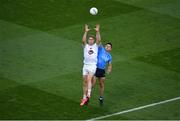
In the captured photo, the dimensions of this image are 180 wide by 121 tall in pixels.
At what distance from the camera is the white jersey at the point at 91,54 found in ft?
79.2

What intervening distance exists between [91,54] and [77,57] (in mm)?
4923

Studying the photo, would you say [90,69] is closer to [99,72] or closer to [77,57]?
[99,72]

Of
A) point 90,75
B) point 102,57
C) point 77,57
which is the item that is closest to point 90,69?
point 90,75

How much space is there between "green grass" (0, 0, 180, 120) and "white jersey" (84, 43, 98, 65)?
154cm

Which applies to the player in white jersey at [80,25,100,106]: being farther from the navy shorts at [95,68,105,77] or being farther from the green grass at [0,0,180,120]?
the green grass at [0,0,180,120]

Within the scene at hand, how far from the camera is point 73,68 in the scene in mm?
27844

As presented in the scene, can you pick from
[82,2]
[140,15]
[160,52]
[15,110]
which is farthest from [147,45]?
[15,110]

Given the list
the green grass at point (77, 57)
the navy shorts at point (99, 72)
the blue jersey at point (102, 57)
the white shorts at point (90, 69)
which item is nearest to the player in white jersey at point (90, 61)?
the white shorts at point (90, 69)

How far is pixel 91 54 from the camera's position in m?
24.1

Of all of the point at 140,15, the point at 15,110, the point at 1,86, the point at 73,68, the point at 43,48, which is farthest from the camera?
the point at 140,15

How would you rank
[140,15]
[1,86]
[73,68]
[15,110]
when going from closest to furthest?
[15,110], [1,86], [73,68], [140,15]

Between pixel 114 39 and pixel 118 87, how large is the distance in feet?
16.1

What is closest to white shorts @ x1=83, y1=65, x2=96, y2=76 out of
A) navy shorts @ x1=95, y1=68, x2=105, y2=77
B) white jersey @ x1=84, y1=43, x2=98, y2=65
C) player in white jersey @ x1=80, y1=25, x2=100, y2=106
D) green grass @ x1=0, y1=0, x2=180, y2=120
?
player in white jersey @ x1=80, y1=25, x2=100, y2=106

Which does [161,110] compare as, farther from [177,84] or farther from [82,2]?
[82,2]
